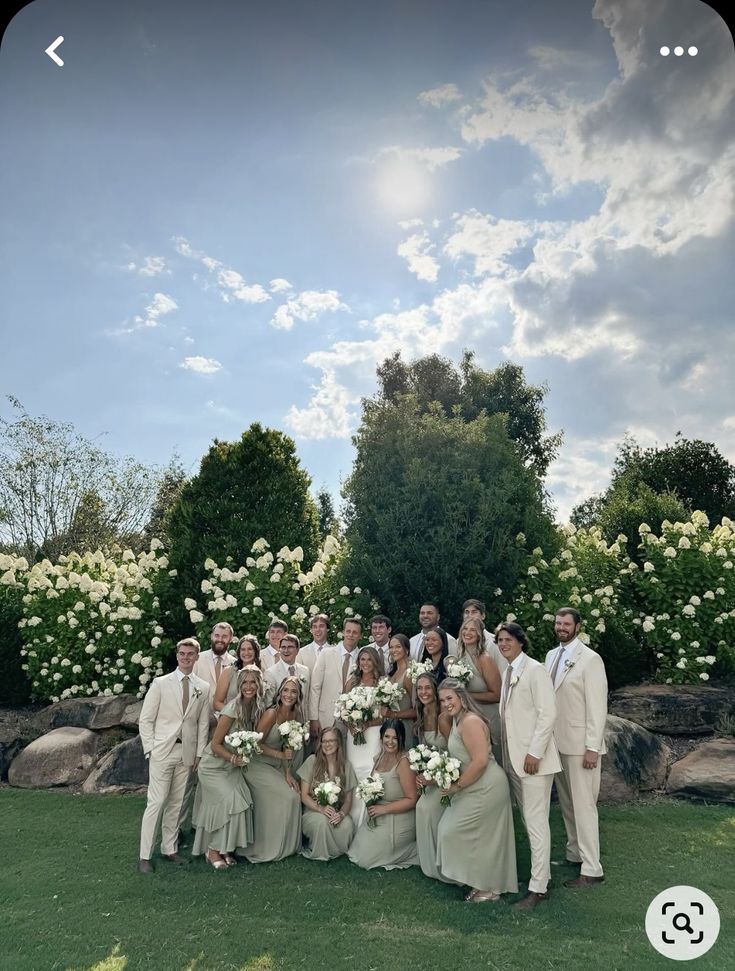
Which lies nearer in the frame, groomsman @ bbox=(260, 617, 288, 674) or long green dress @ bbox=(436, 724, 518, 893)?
long green dress @ bbox=(436, 724, 518, 893)

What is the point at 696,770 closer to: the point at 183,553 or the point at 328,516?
the point at 183,553

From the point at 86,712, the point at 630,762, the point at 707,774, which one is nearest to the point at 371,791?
the point at 630,762

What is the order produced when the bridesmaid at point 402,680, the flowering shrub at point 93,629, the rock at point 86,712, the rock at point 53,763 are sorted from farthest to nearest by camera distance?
the flowering shrub at point 93,629 < the rock at point 86,712 < the rock at point 53,763 < the bridesmaid at point 402,680

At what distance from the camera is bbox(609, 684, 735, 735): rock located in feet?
34.0

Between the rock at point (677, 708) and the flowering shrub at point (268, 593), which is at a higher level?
the flowering shrub at point (268, 593)

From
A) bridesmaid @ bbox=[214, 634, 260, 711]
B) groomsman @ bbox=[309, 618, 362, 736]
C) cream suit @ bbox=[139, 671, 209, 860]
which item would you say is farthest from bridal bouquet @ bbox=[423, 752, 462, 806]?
cream suit @ bbox=[139, 671, 209, 860]

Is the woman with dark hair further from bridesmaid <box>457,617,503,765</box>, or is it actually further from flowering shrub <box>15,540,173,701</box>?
flowering shrub <box>15,540,173,701</box>

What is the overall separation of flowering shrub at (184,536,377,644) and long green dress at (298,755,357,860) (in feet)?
12.5

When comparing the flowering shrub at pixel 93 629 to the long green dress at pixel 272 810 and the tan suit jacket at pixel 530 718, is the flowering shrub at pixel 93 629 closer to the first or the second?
the long green dress at pixel 272 810

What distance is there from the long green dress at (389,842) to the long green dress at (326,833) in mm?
189

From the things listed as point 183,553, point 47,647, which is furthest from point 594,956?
point 47,647

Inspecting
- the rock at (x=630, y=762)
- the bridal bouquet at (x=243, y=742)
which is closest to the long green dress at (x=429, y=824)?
the bridal bouquet at (x=243, y=742)

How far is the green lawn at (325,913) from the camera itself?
5188mm

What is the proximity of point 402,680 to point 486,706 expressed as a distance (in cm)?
90
